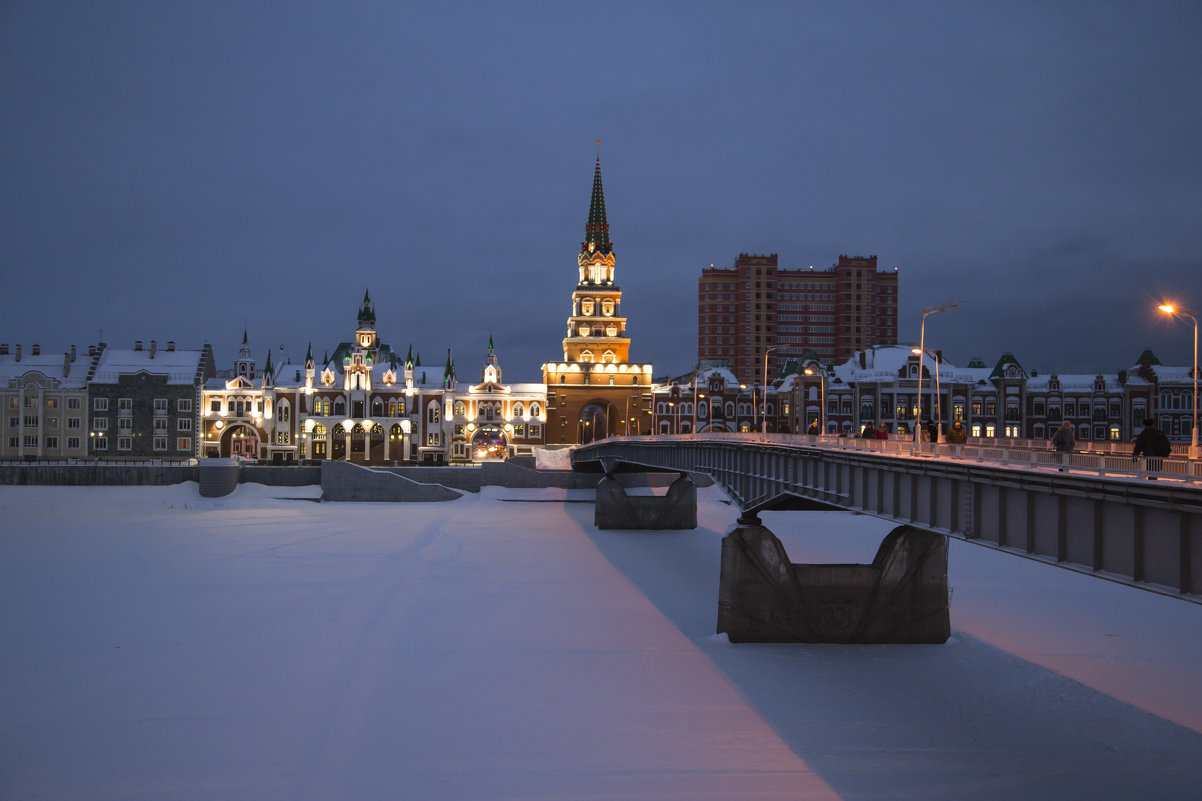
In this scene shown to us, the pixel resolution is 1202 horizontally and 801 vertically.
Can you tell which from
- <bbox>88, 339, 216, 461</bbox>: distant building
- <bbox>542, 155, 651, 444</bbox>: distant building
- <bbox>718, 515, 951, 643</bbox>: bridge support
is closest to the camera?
<bbox>718, 515, 951, 643</bbox>: bridge support

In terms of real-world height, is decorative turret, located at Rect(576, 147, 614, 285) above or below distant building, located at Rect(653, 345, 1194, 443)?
above

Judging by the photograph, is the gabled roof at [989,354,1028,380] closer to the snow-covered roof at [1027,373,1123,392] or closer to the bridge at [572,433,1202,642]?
the snow-covered roof at [1027,373,1123,392]

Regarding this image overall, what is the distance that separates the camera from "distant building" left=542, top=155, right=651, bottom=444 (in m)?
116

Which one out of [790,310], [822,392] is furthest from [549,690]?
[790,310]

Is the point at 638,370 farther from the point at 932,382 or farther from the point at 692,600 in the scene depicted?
the point at 692,600

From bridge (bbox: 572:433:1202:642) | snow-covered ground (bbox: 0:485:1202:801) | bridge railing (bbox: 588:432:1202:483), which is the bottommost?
snow-covered ground (bbox: 0:485:1202:801)

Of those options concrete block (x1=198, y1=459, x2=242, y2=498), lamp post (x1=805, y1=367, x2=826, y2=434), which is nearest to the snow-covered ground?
concrete block (x1=198, y1=459, x2=242, y2=498)

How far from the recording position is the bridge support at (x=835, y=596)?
93.9 ft

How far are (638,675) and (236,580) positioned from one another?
2310cm

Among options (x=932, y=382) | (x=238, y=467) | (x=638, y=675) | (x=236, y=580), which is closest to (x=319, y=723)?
(x=638, y=675)

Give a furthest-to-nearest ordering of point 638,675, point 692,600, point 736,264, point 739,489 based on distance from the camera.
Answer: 1. point 736,264
2. point 739,489
3. point 692,600
4. point 638,675

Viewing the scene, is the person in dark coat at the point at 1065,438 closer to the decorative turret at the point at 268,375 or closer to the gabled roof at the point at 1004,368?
the gabled roof at the point at 1004,368

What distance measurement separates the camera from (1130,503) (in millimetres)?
16016

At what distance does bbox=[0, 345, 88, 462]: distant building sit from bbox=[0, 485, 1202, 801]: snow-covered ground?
6685 centimetres
